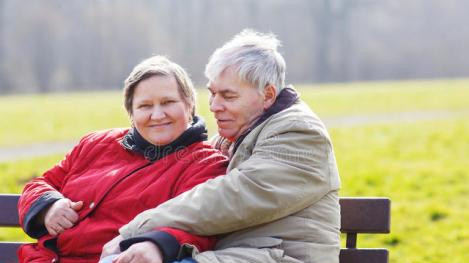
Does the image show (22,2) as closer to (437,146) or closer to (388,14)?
(388,14)

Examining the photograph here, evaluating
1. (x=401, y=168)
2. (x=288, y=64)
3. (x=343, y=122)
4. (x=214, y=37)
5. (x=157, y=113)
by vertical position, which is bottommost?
(x=288, y=64)

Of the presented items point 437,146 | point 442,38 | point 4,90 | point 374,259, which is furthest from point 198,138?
point 442,38

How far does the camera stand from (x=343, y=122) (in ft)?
48.6

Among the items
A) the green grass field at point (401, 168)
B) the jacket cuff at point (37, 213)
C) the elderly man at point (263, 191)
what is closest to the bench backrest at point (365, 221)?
the elderly man at point (263, 191)

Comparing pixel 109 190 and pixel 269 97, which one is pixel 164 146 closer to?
pixel 109 190

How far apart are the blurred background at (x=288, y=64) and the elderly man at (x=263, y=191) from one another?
17.5 feet

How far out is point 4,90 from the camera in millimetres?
39469

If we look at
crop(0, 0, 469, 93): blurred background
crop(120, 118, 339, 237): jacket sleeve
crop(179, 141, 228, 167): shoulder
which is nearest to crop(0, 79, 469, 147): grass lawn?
crop(179, 141, 228, 167): shoulder

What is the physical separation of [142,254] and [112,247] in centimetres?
23

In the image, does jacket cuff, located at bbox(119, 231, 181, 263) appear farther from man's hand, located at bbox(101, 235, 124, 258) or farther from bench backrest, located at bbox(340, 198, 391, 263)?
bench backrest, located at bbox(340, 198, 391, 263)

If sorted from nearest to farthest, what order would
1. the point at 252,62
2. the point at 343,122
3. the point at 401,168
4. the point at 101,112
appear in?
the point at 252,62 → the point at 401,168 → the point at 343,122 → the point at 101,112

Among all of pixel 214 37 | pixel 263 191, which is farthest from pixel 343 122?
pixel 214 37

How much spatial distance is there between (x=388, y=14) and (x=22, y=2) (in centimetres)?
2411

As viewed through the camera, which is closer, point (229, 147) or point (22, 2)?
point (229, 147)
